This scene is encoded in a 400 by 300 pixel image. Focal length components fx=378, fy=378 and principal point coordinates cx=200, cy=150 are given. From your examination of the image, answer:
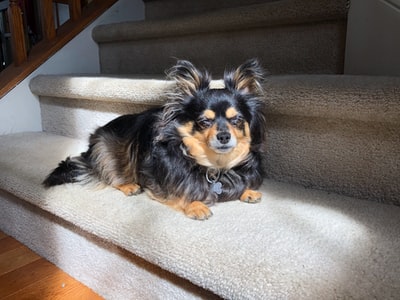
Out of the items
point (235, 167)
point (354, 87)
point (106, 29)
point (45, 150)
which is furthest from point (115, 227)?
point (106, 29)

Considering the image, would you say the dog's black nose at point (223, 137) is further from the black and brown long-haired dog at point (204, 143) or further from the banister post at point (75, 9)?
the banister post at point (75, 9)

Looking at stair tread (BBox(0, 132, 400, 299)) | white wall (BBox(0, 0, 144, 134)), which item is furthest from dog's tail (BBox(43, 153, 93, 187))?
white wall (BBox(0, 0, 144, 134))

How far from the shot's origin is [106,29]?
2.11 metres

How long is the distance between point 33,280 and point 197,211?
618 mm

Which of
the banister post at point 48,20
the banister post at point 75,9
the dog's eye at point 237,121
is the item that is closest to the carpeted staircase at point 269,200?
the dog's eye at point 237,121

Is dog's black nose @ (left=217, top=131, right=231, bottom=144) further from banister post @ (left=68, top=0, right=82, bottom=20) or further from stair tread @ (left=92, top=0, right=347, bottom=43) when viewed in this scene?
banister post @ (left=68, top=0, right=82, bottom=20)

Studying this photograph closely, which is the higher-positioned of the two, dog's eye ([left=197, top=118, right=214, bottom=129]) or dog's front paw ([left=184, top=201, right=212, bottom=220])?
dog's eye ([left=197, top=118, right=214, bottom=129])

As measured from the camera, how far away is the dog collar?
1.10 m

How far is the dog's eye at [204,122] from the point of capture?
104cm

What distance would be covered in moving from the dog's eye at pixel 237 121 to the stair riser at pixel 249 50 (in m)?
0.53

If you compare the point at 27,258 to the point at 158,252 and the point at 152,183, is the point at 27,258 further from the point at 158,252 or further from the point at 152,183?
the point at 158,252

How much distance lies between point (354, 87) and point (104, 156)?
2.81ft

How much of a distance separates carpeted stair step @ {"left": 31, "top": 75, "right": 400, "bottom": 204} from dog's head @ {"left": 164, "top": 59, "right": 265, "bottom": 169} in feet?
0.25

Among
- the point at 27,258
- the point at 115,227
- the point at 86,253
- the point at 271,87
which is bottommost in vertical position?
the point at 27,258
